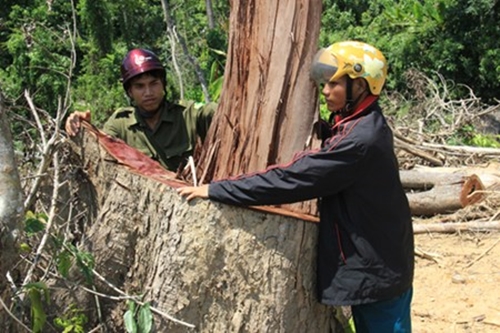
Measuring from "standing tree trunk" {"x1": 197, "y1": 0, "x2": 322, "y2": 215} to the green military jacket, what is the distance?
0.80 meters

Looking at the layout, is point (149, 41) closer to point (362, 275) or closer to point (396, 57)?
point (396, 57)

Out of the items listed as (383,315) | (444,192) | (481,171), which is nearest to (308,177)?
(383,315)

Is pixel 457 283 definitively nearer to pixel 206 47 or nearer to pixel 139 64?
pixel 139 64

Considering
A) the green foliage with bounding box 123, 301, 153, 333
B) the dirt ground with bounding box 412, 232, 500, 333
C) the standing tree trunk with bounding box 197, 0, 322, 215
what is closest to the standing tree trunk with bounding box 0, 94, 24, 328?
the green foliage with bounding box 123, 301, 153, 333

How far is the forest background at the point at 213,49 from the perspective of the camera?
33.2ft

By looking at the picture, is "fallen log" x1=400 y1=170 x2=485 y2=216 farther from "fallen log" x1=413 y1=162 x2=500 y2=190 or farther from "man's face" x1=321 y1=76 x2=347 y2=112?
"man's face" x1=321 y1=76 x2=347 y2=112

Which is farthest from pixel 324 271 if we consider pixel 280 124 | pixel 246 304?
pixel 280 124

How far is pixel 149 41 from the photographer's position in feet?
60.9

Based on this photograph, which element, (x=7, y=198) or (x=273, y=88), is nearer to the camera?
(x=7, y=198)

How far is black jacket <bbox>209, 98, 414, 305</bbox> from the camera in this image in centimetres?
246

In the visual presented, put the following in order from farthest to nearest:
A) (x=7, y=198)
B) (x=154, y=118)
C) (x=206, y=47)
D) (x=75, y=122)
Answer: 1. (x=206, y=47)
2. (x=154, y=118)
3. (x=75, y=122)
4. (x=7, y=198)

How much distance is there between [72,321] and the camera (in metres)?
2.98

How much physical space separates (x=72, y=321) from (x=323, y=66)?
66.3 inches

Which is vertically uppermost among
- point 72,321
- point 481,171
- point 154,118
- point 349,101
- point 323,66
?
point 323,66
